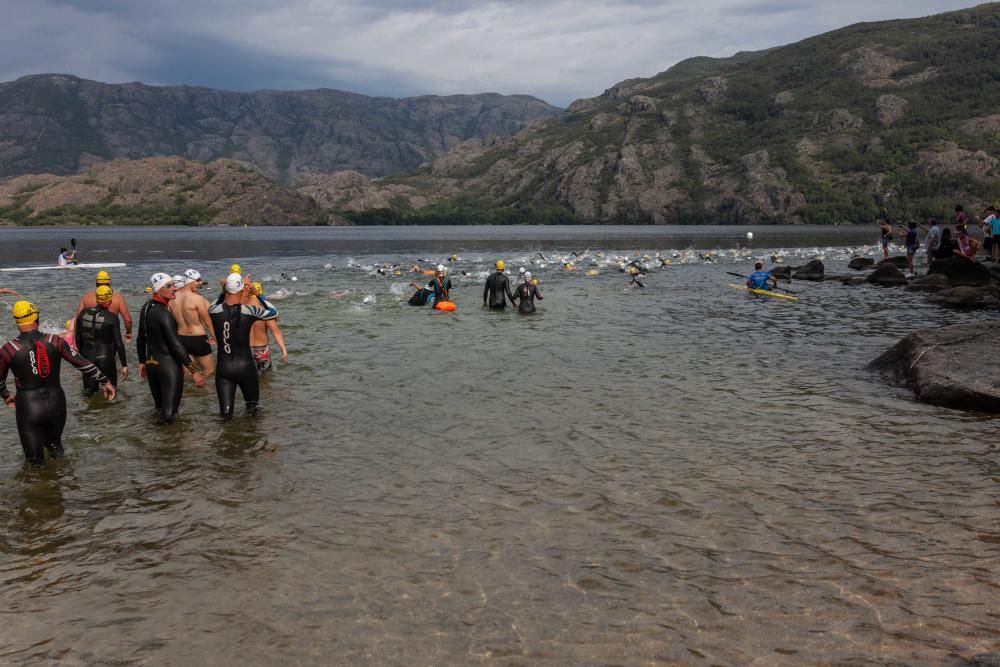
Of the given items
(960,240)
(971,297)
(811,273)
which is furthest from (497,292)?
(960,240)

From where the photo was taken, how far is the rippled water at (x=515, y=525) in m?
5.58

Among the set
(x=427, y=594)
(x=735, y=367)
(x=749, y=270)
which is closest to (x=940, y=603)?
(x=427, y=594)

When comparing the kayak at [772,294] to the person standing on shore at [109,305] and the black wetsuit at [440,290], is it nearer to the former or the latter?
the black wetsuit at [440,290]

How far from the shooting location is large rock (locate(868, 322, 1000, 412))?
39.2 ft

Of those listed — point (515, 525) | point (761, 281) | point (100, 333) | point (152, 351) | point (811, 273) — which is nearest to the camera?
point (515, 525)

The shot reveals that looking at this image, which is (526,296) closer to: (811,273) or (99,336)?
(99,336)

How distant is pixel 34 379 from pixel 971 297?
30368 millimetres

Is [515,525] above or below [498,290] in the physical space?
below

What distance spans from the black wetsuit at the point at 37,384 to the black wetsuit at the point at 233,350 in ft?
6.77

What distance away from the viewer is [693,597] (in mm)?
6129

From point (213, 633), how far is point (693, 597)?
4.21 meters

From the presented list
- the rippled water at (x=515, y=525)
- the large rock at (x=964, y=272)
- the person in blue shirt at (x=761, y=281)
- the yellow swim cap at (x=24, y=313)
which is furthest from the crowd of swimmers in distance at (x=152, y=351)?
the large rock at (x=964, y=272)

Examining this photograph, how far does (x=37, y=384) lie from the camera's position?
9070mm

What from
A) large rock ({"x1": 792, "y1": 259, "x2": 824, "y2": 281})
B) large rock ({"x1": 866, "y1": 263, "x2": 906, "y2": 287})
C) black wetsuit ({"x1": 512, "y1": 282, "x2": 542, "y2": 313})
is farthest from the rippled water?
large rock ({"x1": 792, "y1": 259, "x2": 824, "y2": 281})
